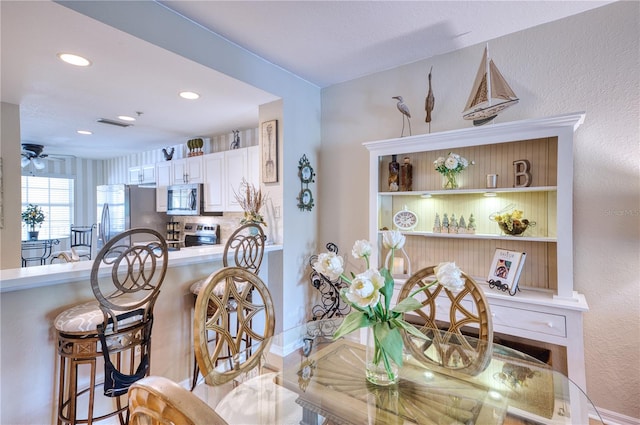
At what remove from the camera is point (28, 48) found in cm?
200

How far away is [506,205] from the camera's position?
7.90ft

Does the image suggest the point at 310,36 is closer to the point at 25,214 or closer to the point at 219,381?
the point at 219,381

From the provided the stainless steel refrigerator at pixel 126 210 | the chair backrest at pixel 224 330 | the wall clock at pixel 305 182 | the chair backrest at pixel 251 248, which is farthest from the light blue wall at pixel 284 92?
the stainless steel refrigerator at pixel 126 210

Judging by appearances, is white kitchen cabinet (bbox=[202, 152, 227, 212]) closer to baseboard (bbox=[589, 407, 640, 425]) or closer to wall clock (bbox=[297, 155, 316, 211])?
wall clock (bbox=[297, 155, 316, 211])

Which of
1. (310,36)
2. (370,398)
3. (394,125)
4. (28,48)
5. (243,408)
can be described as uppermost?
(310,36)

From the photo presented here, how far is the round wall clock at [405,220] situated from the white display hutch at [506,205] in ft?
0.18

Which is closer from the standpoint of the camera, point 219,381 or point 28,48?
point 219,381

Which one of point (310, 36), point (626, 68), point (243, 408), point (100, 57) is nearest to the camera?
point (243, 408)

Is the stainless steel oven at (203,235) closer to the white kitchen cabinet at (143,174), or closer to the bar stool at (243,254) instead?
the white kitchen cabinet at (143,174)

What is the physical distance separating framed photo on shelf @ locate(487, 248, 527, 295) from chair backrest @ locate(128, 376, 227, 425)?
7.21 ft

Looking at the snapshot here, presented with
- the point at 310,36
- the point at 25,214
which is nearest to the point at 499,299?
the point at 310,36

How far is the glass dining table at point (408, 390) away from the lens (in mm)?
1130

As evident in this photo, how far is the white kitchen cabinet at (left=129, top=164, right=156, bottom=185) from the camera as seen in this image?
515 cm

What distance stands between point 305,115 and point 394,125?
929 millimetres
